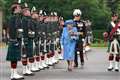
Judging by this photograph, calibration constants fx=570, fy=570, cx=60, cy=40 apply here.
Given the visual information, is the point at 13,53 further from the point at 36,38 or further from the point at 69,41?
the point at 69,41

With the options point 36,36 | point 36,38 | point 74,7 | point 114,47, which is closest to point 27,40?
point 36,36

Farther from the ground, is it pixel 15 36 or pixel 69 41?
pixel 15 36

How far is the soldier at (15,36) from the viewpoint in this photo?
15398 millimetres

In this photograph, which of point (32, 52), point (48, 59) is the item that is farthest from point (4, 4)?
point (32, 52)

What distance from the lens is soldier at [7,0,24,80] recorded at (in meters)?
15.4

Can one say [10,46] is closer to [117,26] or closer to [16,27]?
[16,27]

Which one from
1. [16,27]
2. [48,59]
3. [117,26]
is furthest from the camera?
[48,59]

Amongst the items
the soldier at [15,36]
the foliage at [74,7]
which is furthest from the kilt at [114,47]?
the foliage at [74,7]

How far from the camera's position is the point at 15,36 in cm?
1538

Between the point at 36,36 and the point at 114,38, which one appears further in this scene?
the point at 114,38

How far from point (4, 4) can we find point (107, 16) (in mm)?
10487

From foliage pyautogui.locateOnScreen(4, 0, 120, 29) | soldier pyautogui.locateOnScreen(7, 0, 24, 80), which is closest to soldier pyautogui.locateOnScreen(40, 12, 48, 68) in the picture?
soldier pyautogui.locateOnScreen(7, 0, 24, 80)

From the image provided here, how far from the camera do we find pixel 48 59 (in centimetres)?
2077

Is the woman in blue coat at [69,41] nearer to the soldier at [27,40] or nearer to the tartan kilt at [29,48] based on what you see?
the soldier at [27,40]
